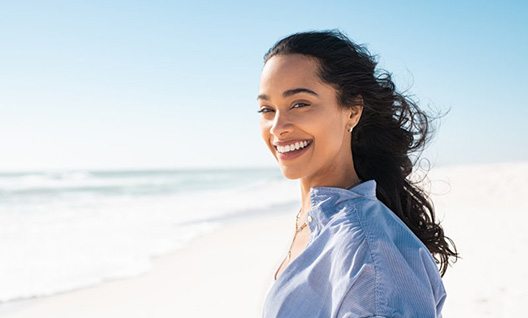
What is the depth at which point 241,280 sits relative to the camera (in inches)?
272

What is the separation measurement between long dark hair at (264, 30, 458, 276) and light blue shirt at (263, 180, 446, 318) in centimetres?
52

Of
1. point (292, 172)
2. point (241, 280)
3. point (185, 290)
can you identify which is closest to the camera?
point (292, 172)

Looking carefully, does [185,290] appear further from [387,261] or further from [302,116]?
[387,261]

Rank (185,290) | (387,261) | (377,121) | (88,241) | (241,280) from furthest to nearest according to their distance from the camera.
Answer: (88,241) < (241,280) < (185,290) < (377,121) < (387,261)

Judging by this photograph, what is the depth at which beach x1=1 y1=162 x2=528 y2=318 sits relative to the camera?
215 inches

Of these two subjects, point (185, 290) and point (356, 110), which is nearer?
point (356, 110)

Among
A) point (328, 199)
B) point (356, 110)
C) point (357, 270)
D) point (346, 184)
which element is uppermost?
point (356, 110)

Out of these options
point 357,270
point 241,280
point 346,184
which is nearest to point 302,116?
point 346,184

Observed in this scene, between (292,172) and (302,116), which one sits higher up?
(302,116)

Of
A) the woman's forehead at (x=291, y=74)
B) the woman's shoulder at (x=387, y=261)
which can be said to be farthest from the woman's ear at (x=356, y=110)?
the woman's shoulder at (x=387, y=261)

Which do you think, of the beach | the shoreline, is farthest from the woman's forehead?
the shoreline

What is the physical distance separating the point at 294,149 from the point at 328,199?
31 centimetres

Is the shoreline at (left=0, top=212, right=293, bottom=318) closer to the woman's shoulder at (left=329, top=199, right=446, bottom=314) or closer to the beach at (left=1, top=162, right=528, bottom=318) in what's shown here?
the beach at (left=1, top=162, right=528, bottom=318)

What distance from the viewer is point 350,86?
2066 millimetres
